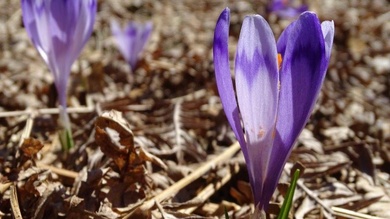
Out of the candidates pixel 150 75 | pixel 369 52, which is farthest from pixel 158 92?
pixel 369 52

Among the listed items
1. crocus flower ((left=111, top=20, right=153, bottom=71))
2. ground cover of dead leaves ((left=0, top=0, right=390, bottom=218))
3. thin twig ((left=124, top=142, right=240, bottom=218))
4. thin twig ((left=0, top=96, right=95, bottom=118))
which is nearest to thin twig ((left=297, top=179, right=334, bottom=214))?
ground cover of dead leaves ((left=0, top=0, right=390, bottom=218))

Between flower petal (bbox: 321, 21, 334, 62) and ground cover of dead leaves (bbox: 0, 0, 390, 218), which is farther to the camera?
ground cover of dead leaves (bbox: 0, 0, 390, 218)

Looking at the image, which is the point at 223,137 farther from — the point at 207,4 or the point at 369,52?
the point at 207,4

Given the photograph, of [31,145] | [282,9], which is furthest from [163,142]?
[282,9]

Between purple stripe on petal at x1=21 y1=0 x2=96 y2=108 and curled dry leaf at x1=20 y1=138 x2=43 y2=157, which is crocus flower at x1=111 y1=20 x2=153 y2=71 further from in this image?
curled dry leaf at x1=20 y1=138 x2=43 y2=157

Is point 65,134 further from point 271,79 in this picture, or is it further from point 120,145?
point 271,79

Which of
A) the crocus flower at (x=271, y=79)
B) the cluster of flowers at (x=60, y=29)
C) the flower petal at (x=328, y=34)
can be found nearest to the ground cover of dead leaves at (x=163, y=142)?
the cluster of flowers at (x=60, y=29)
